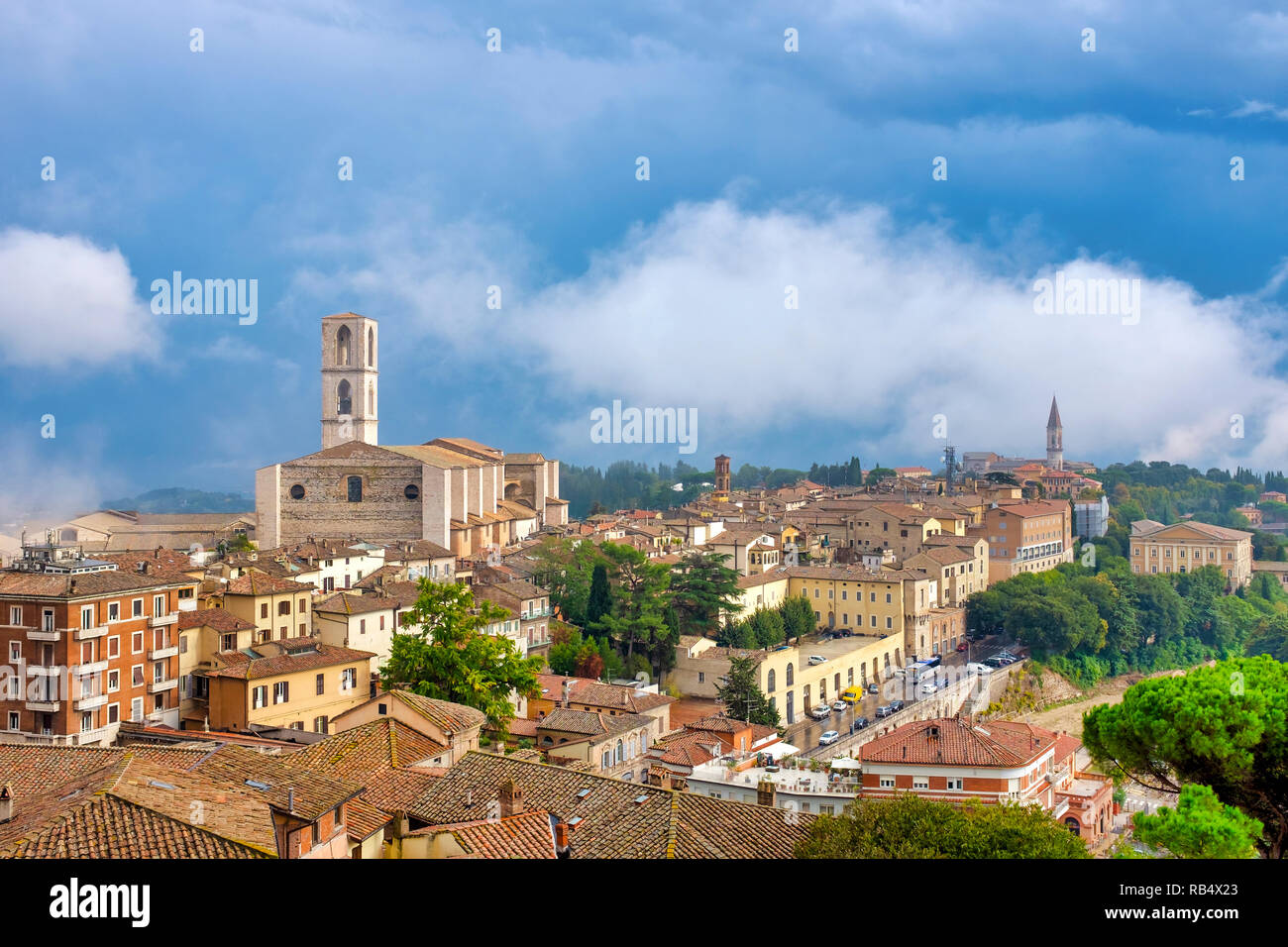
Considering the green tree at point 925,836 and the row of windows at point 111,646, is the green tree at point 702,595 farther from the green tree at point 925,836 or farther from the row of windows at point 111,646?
the green tree at point 925,836

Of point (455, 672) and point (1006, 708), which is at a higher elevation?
point (455, 672)

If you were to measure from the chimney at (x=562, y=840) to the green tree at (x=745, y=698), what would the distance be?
36.4 ft

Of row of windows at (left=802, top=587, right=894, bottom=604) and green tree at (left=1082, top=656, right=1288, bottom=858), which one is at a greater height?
green tree at (left=1082, top=656, right=1288, bottom=858)

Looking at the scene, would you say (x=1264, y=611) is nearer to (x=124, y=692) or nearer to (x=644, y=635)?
(x=644, y=635)

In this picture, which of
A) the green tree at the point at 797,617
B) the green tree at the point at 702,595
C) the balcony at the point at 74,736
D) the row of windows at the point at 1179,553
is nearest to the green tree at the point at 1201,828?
the balcony at the point at 74,736

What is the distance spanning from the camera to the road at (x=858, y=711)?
64.7ft

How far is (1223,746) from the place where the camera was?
Answer: 25.2 ft

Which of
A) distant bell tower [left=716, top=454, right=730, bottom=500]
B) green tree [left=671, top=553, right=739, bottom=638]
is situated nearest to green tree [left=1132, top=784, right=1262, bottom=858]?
green tree [left=671, top=553, right=739, bottom=638]

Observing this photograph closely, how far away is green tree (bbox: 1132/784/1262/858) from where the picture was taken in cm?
676

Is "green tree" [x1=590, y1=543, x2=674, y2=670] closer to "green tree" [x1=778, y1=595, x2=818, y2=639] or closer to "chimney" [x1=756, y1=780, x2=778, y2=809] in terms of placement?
"green tree" [x1=778, y1=595, x2=818, y2=639]

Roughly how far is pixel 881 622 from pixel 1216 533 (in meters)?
18.7

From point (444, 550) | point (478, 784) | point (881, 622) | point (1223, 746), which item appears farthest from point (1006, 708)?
point (478, 784)

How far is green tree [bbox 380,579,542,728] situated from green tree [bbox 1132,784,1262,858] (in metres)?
7.74
